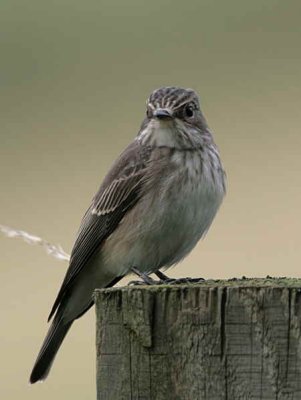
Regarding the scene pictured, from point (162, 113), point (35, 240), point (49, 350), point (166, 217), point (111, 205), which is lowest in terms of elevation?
point (49, 350)

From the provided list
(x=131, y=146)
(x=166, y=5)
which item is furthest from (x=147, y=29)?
(x=131, y=146)

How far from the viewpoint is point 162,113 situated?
7.34 meters

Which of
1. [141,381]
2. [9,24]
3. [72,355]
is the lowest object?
[141,381]

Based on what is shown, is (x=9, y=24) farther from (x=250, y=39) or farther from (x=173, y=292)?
(x=173, y=292)

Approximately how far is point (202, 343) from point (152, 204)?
307 cm

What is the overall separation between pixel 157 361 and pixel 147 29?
43.7ft

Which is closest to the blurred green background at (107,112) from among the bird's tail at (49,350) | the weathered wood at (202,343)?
the bird's tail at (49,350)

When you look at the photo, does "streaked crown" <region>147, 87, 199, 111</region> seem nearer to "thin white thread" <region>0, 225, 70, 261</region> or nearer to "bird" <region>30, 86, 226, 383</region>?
"bird" <region>30, 86, 226, 383</region>

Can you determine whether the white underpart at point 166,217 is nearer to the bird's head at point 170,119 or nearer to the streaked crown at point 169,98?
the bird's head at point 170,119

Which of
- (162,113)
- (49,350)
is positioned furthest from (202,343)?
(49,350)

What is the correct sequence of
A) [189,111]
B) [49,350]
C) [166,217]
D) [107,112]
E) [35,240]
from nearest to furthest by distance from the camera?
[35,240], [166,217], [49,350], [189,111], [107,112]

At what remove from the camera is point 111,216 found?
7.61 meters

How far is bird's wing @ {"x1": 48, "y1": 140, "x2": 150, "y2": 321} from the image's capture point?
755 centimetres

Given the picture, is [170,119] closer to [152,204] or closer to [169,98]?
[169,98]
